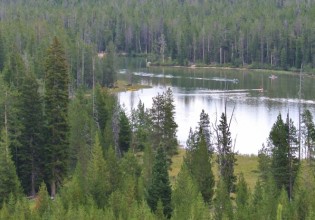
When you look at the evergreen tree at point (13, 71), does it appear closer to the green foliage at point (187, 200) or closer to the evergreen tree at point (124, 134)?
the evergreen tree at point (124, 134)

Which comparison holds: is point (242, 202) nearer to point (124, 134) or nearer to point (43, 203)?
point (43, 203)

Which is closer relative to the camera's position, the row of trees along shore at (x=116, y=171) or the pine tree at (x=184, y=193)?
the row of trees along shore at (x=116, y=171)

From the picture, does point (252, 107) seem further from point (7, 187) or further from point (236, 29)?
point (236, 29)

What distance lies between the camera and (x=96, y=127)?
72938 millimetres

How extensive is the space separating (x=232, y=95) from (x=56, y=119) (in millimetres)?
71391

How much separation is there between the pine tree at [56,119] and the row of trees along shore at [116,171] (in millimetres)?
90

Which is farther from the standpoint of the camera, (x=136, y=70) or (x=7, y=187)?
(x=136, y=70)

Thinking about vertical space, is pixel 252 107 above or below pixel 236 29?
below

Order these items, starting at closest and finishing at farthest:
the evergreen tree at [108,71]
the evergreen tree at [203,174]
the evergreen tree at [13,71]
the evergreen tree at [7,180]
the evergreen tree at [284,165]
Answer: the evergreen tree at [7,180]
the evergreen tree at [203,174]
the evergreen tree at [284,165]
the evergreen tree at [13,71]
the evergreen tree at [108,71]

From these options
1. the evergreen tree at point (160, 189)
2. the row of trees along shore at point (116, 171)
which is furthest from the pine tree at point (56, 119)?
the evergreen tree at point (160, 189)

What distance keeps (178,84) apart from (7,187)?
97099 millimetres

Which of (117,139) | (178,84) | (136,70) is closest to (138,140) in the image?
(117,139)

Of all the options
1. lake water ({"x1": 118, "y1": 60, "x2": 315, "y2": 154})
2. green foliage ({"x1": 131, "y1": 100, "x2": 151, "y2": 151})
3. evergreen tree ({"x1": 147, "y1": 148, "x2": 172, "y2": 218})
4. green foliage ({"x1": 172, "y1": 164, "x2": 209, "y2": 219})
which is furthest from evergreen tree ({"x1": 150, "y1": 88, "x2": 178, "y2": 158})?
evergreen tree ({"x1": 147, "y1": 148, "x2": 172, "y2": 218})

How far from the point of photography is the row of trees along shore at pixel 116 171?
149ft
